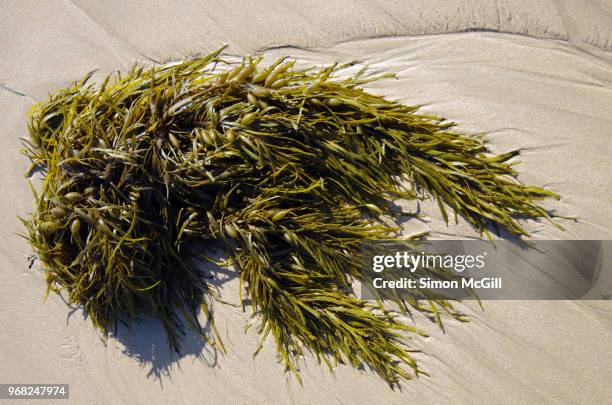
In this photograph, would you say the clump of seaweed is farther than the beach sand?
No

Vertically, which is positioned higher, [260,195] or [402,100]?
[402,100]

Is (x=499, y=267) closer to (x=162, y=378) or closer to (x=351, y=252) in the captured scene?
(x=351, y=252)

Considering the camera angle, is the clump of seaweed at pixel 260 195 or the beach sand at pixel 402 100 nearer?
the clump of seaweed at pixel 260 195

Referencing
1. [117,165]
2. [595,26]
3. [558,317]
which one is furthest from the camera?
[595,26]

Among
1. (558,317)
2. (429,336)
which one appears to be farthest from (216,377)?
(558,317)
